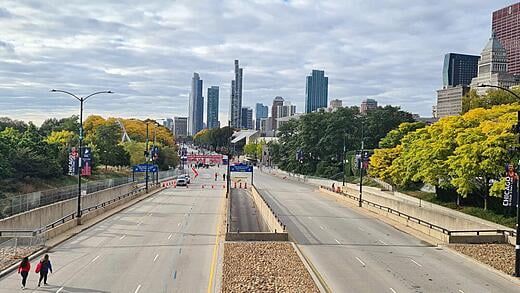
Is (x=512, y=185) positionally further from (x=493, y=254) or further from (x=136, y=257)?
(x=136, y=257)

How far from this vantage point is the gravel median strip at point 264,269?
74.4 ft

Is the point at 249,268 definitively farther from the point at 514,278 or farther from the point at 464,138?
the point at 464,138

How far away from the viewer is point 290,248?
32531mm

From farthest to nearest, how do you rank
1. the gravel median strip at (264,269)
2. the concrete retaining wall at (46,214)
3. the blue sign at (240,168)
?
1. the blue sign at (240,168)
2. the concrete retaining wall at (46,214)
3. the gravel median strip at (264,269)

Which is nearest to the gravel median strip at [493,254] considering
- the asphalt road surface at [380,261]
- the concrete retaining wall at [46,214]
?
the asphalt road surface at [380,261]

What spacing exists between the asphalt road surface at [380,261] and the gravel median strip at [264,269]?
1.18 m

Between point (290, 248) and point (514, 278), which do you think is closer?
point (514, 278)

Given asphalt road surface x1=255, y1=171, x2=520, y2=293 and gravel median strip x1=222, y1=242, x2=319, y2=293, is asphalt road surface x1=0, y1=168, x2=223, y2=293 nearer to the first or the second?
gravel median strip x1=222, y1=242, x2=319, y2=293

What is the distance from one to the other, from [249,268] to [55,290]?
335 inches

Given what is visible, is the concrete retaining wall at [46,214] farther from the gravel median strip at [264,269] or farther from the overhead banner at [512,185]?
the overhead banner at [512,185]

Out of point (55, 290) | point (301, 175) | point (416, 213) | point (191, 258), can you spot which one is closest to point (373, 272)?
point (191, 258)

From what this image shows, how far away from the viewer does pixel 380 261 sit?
30.0 m

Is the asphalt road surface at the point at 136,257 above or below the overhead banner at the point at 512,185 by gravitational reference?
below

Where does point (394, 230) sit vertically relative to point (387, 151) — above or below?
below
